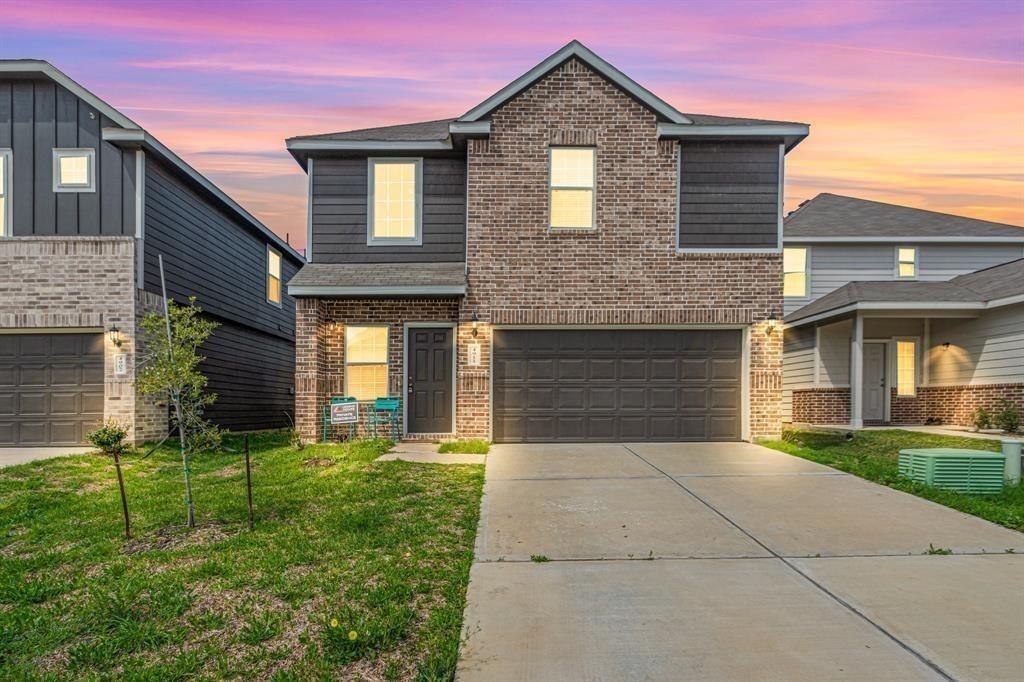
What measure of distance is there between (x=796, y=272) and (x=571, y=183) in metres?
10.5

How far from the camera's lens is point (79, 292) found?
12.3 metres

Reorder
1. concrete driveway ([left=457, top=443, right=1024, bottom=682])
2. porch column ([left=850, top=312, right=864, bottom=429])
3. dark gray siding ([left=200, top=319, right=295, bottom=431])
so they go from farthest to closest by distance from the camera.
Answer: dark gray siding ([left=200, top=319, right=295, bottom=431]) → porch column ([left=850, top=312, right=864, bottom=429]) → concrete driveway ([left=457, top=443, right=1024, bottom=682])

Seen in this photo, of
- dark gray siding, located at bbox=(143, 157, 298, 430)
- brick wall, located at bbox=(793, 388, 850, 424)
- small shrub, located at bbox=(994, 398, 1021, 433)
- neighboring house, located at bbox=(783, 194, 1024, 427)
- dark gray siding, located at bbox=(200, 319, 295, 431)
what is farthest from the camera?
brick wall, located at bbox=(793, 388, 850, 424)

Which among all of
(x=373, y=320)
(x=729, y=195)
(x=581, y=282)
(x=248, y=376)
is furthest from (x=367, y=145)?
(x=248, y=376)

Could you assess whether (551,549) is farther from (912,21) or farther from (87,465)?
(912,21)

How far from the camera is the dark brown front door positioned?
1302cm

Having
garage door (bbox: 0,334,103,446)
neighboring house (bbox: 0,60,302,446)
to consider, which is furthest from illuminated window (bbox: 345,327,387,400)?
garage door (bbox: 0,334,103,446)

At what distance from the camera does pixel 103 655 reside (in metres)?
3.89

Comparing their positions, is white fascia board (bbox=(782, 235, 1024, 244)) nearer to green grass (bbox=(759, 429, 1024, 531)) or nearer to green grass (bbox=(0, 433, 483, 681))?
green grass (bbox=(759, 429, 1024, 531))

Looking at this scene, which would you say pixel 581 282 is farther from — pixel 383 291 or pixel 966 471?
pixel 966 471

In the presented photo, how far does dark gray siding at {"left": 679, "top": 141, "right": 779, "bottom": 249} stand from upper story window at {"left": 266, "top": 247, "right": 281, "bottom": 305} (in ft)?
44.6

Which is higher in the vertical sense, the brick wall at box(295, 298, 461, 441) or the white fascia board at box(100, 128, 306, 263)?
the white fascia board at box(100, 128, 306, 263)

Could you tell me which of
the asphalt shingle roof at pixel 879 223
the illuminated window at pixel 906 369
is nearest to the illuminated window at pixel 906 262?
the asphalt shingle roof at pixel 879 223

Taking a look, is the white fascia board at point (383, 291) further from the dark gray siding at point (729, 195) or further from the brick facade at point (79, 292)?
the dark gray siding at point (729, 195)
